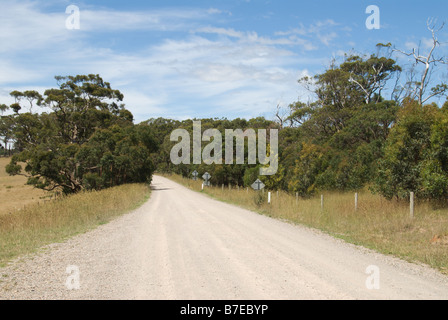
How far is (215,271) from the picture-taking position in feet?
22.5

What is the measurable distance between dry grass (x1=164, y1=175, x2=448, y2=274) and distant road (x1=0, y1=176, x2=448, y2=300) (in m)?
0.87

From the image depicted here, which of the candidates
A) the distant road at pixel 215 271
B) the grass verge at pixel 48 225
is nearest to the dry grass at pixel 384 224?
the distant road at pixel 215 271

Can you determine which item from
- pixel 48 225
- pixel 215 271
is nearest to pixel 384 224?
pixel 215 271

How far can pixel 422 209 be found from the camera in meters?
14.2

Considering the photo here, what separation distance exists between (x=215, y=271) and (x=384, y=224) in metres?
8.24

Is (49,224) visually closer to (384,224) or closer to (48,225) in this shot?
(48,225)

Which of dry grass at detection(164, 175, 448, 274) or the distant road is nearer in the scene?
the distant road

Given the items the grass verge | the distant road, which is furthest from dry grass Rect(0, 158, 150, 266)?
the distant road

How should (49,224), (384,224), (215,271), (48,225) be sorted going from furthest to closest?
(49,224), (48,225), (384,224), (215,271)

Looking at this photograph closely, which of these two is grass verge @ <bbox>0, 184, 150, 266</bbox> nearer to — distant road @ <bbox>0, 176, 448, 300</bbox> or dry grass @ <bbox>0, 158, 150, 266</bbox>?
dry grass @ <bbox>0, 158, 150, 266</bbox>

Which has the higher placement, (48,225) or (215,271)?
(215,271)

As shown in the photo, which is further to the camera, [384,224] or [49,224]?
[49,224]

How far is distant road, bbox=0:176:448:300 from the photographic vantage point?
5.55 m
